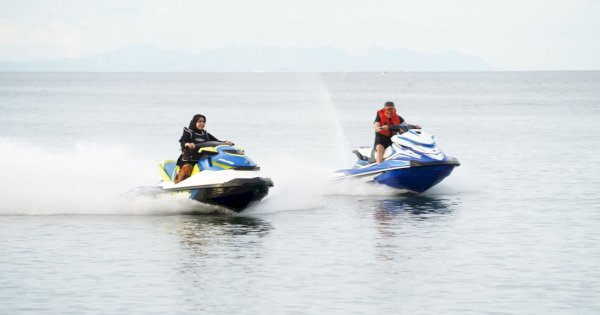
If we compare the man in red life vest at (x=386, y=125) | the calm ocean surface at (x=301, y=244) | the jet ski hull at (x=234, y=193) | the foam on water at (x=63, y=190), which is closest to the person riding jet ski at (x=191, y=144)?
the jet ski hull at (x=234, y=193)

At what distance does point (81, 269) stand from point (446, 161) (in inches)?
364

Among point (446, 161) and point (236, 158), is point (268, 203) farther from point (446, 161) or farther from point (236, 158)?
point (446, 161)

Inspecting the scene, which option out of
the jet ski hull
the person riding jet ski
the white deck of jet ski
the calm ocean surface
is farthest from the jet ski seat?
the person riding jet ski

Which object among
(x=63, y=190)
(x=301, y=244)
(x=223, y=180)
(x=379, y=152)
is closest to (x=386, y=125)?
(x=379, y=152)

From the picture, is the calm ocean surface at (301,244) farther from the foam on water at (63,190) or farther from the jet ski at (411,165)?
the jet ski at (411,165)

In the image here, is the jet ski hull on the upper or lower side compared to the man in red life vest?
lower

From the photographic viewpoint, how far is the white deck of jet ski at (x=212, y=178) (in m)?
18.7

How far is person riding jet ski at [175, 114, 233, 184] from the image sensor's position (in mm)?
18953

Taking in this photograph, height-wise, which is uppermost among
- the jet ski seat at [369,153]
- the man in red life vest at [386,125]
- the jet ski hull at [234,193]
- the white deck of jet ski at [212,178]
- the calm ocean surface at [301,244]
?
the man in red life vest at [386,125]

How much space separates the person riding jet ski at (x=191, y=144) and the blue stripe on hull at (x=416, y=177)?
14.3 feet

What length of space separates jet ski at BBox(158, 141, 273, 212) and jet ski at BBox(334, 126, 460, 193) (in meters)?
3.78

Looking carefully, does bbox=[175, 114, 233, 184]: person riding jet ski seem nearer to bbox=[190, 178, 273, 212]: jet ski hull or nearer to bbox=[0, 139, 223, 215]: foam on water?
bbox=[190, 178, 273, 212]: jet ski hull

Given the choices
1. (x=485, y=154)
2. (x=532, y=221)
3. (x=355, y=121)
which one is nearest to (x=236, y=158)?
(x=532, y=221)

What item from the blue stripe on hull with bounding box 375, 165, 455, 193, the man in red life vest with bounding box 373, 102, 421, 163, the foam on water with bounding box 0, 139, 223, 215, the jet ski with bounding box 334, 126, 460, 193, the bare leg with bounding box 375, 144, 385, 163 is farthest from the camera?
the bare leg with bounding box 375, 144, 385, 163
